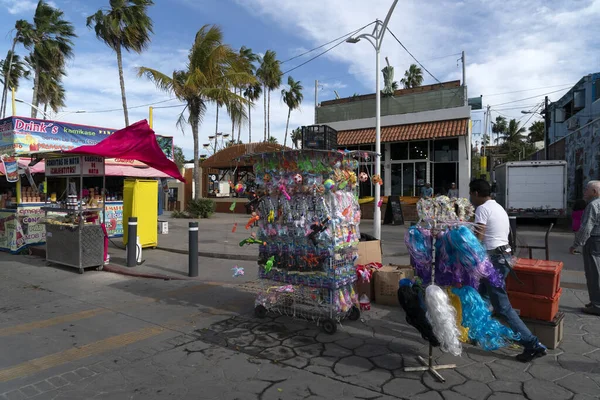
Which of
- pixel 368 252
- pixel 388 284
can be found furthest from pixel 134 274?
pixel 388 284

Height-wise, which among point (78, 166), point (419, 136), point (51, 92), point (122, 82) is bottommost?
point (78, 166)

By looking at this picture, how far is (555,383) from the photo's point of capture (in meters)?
3.57

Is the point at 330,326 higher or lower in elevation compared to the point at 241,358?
higher

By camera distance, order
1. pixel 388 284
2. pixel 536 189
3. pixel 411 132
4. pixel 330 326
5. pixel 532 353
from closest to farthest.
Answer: pixel 532 353 → pixel 330 326 → pixel 388 284 → pixel 536 189 → pixel 411 132

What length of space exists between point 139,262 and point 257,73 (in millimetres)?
31747

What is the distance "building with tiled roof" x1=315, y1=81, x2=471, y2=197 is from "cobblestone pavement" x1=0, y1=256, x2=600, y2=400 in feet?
44.0

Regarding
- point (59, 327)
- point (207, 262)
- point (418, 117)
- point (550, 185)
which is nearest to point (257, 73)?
point (418, 117)

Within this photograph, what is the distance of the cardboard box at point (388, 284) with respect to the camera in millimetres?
→ 6027

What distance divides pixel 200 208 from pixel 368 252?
15541 millimetres

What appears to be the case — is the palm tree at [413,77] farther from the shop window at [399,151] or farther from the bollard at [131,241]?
the bollard at [131,241]

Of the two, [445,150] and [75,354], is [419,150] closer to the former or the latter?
[445,150]

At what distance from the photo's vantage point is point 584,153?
1884cm

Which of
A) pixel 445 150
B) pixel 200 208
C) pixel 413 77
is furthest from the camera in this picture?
pixel 413 77

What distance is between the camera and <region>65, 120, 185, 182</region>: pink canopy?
8539 millimetres
